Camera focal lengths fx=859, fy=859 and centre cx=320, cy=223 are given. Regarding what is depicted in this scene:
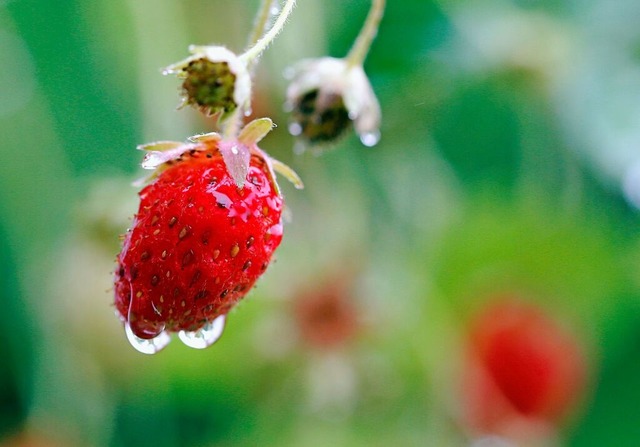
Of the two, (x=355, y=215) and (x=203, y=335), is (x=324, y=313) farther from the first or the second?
(x=203, y=335)

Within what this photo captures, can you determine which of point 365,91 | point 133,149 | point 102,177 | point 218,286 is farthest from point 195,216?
point 133,149

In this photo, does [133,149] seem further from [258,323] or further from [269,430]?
[269,430]

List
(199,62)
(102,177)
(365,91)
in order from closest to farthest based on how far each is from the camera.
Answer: (199,62) → (365,91) → (102,177)

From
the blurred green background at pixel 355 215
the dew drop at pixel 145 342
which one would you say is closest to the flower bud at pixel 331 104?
the dew drop at pixel 145 342

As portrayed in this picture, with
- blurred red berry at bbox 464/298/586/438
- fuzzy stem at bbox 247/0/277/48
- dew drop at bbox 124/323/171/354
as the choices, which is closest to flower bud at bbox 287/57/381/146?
fuzzy stem at bbox 247/0/277/48

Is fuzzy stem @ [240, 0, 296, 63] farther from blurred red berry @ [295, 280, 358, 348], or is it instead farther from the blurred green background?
blurred red berry @ [295, 280, 358, 348]

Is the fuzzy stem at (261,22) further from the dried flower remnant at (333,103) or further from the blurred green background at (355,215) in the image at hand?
the blurred green background at (355,215)

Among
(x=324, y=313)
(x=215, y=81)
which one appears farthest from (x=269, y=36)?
(x=324, y=313)
